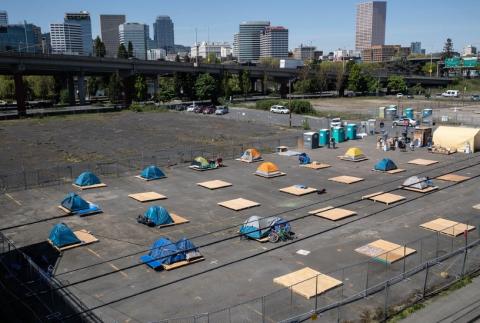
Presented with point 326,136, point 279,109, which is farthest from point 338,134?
point 279,109

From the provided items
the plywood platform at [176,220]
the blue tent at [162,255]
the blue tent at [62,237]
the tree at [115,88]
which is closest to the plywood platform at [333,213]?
the plywood platform at [176,220]

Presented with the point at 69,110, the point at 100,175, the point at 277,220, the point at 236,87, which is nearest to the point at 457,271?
the point at 277,220

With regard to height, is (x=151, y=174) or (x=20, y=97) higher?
(x=20, y=97)

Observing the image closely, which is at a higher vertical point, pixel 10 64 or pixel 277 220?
pixel 10 64

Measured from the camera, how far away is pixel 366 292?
64.2ft

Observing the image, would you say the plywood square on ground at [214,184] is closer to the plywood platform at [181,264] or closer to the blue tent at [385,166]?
the plywood platform at [181,264]

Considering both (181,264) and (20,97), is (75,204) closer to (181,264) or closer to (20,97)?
(181,264)

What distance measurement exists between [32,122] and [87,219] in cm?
5934

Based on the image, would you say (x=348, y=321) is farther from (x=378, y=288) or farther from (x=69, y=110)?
(x=69, y=110)

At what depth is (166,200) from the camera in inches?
1371

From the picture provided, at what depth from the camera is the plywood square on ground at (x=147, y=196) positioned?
113 feet

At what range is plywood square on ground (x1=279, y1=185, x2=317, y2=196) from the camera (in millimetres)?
35812

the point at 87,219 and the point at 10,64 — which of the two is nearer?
the point at 87,219

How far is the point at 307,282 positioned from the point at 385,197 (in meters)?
15.9
